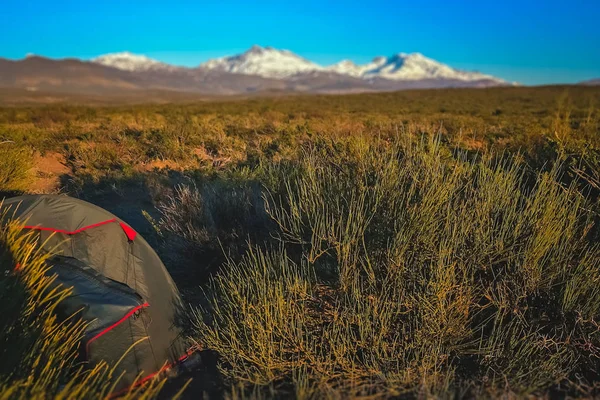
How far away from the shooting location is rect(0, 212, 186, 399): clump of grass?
7.12 ft

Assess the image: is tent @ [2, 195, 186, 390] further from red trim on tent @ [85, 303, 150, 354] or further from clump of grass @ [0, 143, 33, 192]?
clump of grass @ [0, 143, 33, 192]

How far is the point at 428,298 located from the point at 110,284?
2.55m

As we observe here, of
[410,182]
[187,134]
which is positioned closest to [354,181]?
[410,182]

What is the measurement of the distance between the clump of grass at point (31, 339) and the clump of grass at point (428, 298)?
979 millimetres

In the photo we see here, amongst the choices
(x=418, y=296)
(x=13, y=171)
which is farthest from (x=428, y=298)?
(x=13, y=171)

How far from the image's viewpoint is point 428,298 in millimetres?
3033

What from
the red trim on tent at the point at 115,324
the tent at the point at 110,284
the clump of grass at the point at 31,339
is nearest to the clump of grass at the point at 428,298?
the tent at the point at 110,284

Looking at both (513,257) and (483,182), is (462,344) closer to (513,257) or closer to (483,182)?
(513,257)

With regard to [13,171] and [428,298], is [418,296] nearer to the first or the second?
[428,298]

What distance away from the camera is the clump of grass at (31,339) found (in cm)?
217

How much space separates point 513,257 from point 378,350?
1260 millimetres

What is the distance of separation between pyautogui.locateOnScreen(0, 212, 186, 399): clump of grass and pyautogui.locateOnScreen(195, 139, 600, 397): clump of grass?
979 millimetres

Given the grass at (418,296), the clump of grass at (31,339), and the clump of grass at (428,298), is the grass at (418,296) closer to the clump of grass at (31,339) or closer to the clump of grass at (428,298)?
the clump of grass at (428,298)

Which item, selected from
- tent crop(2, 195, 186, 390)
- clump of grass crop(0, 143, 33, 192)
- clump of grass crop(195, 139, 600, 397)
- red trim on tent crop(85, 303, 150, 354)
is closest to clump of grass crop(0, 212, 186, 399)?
red trim on tent crop(85, 303, 150, 354)
